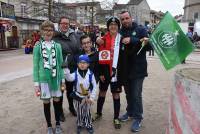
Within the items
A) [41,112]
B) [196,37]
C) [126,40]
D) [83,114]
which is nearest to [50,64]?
[83,114]

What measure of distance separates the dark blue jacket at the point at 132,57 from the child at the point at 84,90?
528 mm

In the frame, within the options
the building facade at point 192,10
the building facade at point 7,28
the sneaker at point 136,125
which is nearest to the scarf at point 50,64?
the sneaker at point 136,125

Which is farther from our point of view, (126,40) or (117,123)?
(117,123)

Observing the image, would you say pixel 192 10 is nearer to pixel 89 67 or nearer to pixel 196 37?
pixel 196 37

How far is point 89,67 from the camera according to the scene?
16.1 feet

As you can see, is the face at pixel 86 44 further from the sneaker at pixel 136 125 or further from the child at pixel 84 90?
the sneaker at pixel 136 125

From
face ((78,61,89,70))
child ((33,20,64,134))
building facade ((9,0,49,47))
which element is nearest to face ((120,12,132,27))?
face ((78,61,89,70))

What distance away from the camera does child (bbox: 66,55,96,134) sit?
4773mm

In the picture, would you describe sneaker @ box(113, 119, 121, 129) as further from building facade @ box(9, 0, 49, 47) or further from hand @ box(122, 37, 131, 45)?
building facade @ box(9, 0, 49, 47)

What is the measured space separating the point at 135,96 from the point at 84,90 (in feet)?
2.95

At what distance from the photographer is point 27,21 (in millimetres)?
34094

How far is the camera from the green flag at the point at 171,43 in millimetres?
3930

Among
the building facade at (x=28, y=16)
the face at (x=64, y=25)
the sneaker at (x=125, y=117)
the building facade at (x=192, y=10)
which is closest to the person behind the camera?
the face at (x=64, y=25)

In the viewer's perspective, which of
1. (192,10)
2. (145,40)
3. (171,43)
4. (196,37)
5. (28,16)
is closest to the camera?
(171,43)
